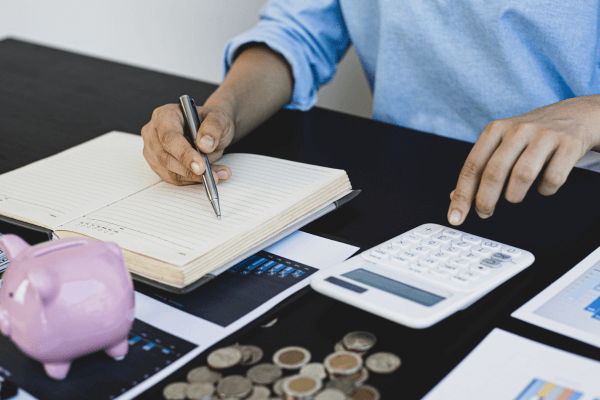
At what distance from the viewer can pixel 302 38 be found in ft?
3.90

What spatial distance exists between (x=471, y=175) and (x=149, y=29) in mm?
1988

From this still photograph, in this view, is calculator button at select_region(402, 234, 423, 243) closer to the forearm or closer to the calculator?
the calculator

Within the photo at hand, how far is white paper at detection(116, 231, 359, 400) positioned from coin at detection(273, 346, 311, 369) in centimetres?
6

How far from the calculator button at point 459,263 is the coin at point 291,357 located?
178 mm

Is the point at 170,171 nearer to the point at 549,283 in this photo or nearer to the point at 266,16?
the point at 549,283

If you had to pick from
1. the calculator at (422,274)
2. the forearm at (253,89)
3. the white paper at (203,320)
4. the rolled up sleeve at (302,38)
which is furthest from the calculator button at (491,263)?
the rolled up sleeve at (302,38)

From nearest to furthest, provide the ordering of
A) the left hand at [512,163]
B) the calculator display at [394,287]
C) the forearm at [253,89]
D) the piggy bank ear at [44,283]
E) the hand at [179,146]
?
the piggy bank ear at [44,283]
the calculator display at [394,287]
the left hand at [512,163]
the hand at [179,146]
the forearm at [253,89]

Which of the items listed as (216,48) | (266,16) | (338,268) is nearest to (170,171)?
(338,268)

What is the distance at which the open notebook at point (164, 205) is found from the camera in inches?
22.9

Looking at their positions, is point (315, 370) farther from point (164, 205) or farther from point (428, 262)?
point (164, 205)

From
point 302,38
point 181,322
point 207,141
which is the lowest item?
point 181,322

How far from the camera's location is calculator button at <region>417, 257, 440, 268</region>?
562mm

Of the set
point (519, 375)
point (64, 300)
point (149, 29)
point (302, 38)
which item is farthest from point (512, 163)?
point (149, 29)

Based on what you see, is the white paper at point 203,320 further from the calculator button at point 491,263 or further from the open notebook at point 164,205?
the calculator button at point 491,263
